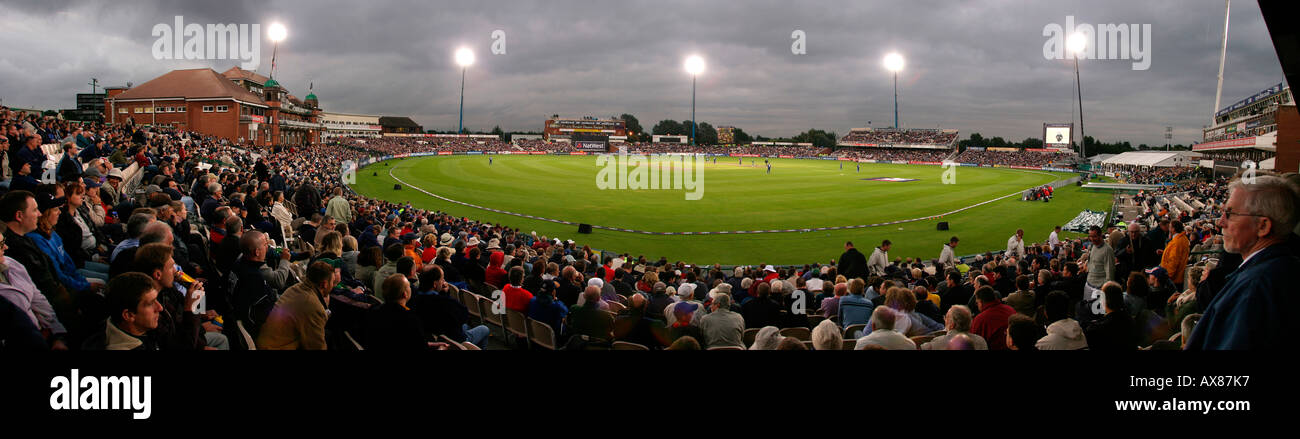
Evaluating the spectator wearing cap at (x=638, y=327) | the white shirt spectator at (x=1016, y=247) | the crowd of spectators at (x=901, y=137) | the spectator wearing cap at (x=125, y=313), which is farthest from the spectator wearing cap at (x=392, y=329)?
the crowd of spectators at (x=901, y=137)

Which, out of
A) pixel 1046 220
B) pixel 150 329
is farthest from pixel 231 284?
pixel 1046 220

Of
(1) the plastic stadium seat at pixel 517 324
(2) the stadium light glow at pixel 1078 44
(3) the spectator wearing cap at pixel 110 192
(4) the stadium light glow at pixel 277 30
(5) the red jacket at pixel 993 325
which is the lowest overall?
(1) the plastic stadium seat at pixel 517 324

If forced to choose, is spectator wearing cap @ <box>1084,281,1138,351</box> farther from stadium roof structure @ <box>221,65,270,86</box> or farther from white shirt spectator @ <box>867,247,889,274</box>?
stadium roof structure @ <box>221,65,270,86</box>

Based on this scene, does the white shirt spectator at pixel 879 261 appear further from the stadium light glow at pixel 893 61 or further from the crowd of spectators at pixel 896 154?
the crowd of spectators at pixel 896 154

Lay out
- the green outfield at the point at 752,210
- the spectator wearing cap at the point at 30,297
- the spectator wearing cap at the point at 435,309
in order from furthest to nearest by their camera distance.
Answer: the green outfield at the point at 752,210 → the spectator wearing cap at the point at 435,309 → the spectator wearing cap at the point at 30,297

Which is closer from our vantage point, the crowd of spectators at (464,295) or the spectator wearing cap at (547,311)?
the crowd of spectators at (464,295)

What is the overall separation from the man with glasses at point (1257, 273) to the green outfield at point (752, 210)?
16.6 metres

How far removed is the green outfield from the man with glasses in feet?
54.3

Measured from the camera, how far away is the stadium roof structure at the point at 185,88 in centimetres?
5422

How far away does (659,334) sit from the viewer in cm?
654

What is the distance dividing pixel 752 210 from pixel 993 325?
2556cm

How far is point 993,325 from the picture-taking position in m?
5.50

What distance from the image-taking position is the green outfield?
21.9 meters
